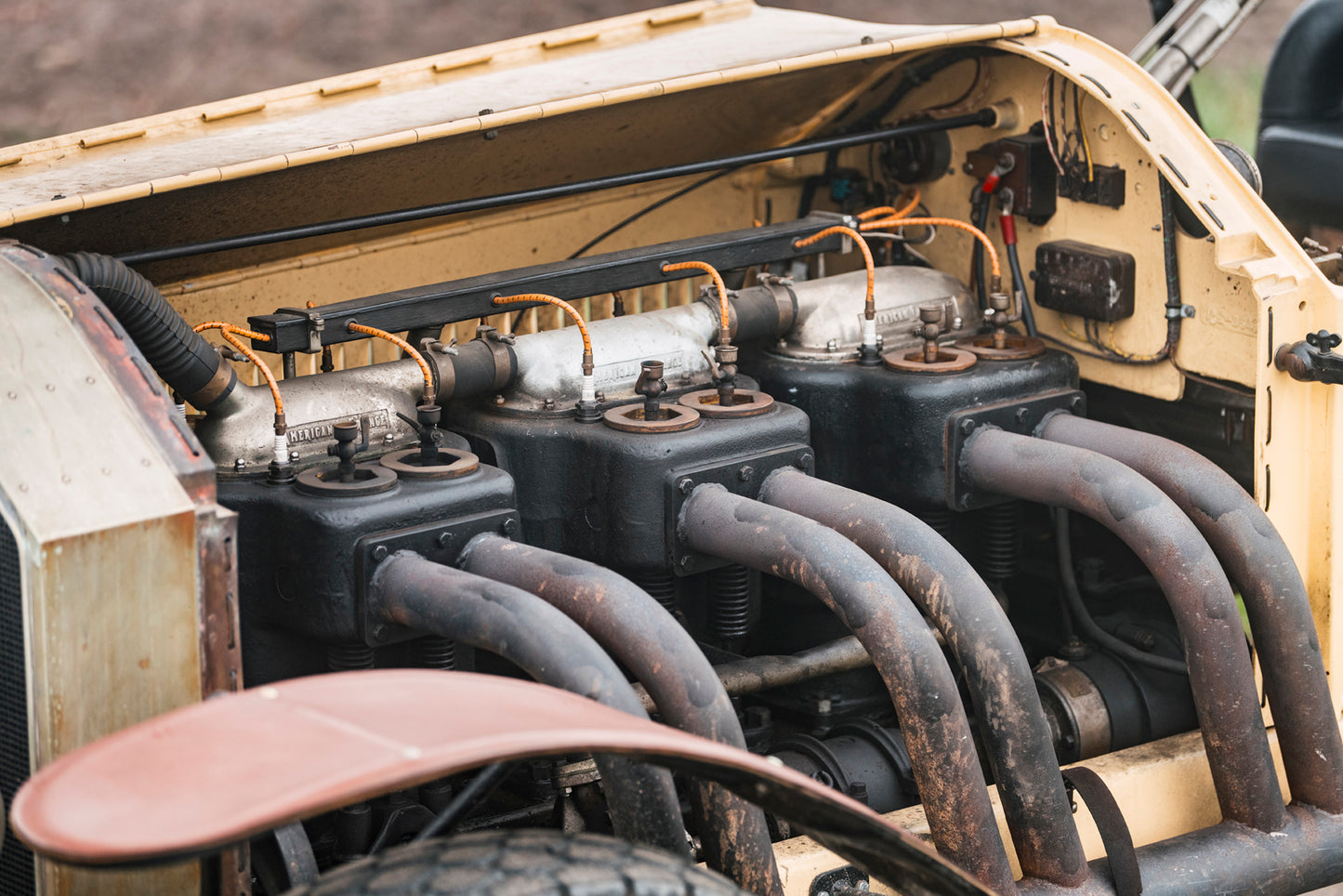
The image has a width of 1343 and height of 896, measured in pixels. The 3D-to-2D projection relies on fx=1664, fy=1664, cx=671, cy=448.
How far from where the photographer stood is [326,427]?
2.64 metres

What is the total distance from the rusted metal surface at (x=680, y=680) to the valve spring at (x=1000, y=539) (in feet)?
3.38

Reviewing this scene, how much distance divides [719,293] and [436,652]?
2.97 ft

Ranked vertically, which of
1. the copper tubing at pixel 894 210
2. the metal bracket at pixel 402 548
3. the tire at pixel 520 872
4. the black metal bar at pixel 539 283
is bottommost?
the tire at pixel 520 872

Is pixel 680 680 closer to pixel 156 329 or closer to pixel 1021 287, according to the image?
pixel 156 329

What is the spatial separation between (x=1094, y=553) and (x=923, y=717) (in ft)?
4.43

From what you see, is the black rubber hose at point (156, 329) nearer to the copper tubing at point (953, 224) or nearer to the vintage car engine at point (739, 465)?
the vintage car engine at point (739, 465)

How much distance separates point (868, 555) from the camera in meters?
2.48

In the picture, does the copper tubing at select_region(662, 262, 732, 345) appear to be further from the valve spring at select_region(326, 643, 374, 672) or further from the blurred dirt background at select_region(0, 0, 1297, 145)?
the blurred dirt background at select_region(0, 0, 1297, 145)

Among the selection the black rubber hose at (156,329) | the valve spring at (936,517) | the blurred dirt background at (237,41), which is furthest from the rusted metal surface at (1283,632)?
the blurred dirt background at (237,41)

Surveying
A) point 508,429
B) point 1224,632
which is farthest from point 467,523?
point 1224,632

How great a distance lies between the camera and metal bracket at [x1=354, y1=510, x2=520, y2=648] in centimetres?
238

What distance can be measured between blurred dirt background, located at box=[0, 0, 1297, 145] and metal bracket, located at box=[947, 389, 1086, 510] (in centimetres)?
657

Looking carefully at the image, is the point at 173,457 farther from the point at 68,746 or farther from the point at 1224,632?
the point at 1224,632

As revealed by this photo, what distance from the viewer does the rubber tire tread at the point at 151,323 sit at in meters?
2.38
